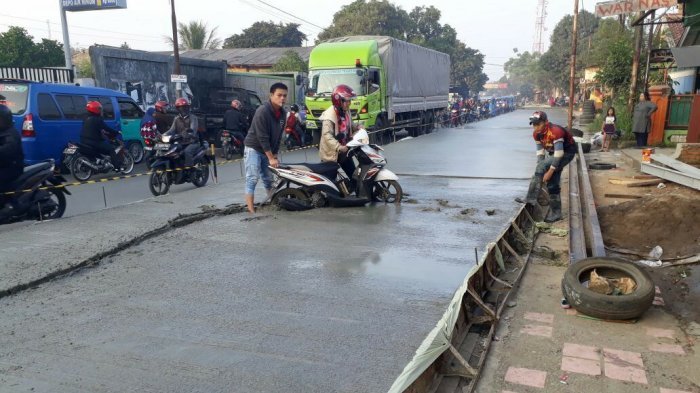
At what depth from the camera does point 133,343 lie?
3336 mm

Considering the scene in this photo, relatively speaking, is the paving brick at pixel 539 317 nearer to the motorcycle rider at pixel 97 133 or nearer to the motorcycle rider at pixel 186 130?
the motorcycle rider at pixel 186 130

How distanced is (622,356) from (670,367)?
252 millimetres

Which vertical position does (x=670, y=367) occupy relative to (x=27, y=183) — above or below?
below

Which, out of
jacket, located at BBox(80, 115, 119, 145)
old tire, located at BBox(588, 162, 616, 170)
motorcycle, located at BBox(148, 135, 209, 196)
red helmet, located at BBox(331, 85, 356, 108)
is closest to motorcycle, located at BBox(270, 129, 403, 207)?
red helmet, located at BBox(331, 85, 356, 108)

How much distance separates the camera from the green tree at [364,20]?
49.1m

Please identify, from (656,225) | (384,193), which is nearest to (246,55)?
(384,193)

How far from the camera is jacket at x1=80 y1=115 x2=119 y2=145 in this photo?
10.7 metres

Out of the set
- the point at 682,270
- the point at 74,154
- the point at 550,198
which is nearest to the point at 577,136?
the point at 550,198

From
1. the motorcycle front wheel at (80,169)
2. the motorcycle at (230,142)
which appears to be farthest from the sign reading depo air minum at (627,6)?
the motorcycle front wheel at (80,169)

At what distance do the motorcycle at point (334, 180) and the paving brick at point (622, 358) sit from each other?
457 cm

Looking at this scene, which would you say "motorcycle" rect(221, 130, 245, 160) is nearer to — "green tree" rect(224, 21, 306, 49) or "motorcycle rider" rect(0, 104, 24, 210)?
"motorcycle rider" rect(0, 104, 24, 210)

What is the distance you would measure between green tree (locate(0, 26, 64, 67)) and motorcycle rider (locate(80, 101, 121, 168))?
17752mm

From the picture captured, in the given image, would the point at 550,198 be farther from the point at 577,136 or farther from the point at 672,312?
the point at 577,136

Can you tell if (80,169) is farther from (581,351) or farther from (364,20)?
(364,20)
